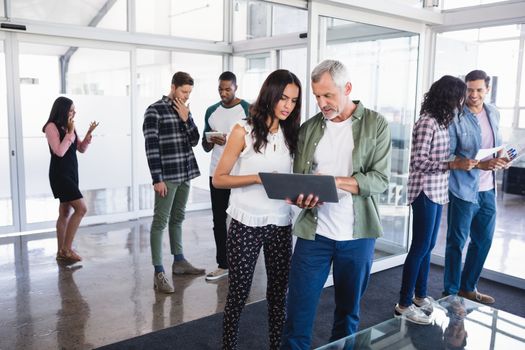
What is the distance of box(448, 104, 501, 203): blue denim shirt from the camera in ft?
10.3

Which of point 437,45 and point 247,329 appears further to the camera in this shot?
point 437,45

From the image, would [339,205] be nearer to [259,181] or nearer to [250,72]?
[259,181]

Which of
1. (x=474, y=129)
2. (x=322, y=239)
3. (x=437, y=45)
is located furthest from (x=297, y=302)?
(x=437, y=45)

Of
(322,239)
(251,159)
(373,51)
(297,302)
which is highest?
(373,51)

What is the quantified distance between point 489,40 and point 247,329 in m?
3.04

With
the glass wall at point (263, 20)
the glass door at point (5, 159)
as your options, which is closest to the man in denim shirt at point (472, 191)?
the glass wall at point (263, 20)

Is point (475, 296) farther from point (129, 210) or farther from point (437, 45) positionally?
point (129, 210)

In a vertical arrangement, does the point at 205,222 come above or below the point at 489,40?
below

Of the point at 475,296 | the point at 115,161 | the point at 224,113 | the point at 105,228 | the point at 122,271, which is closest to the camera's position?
the point at 475,296

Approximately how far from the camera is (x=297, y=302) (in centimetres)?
213

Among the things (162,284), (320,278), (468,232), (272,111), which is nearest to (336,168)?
(272,111)

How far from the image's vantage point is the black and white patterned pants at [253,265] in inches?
85.9

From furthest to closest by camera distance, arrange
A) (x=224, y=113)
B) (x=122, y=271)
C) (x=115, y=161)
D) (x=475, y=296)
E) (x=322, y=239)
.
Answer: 1. (x=115, y=161)
2. (x=122, y=271)
3. (x=224, y=113)
4. (x=475, y=296)
5. (x=322, y=239)

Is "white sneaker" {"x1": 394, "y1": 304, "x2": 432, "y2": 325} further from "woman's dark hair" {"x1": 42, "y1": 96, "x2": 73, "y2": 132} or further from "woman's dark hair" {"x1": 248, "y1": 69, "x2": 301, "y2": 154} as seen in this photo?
"woman's dark hair" {"x1": 42, "y1": 96, "x2": 73, "y2": 132}
